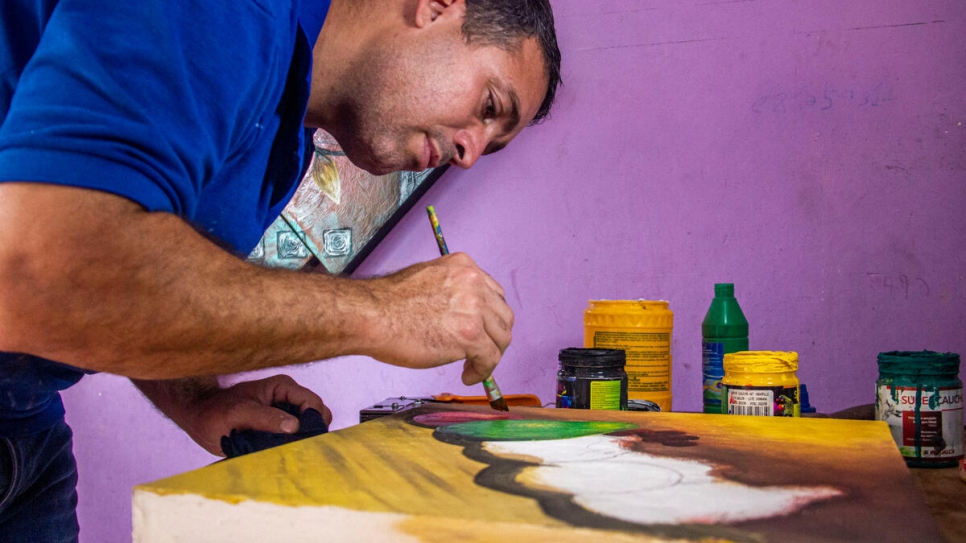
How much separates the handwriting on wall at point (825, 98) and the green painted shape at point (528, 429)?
1019 mm

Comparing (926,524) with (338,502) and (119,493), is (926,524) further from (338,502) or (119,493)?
(119,493)

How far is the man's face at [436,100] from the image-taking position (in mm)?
1175

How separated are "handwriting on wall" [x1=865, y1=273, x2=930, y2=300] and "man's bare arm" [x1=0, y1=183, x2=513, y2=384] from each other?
44.3 inches

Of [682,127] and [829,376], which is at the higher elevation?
[682,127]

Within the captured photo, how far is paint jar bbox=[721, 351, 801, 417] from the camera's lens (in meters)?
1.10

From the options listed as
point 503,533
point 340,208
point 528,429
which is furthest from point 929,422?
point 340,208

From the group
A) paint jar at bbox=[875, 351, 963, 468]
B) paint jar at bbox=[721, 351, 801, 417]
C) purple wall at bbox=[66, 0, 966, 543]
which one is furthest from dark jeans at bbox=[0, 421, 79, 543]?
paint jar at bbox=[875, 351, 963, 468]

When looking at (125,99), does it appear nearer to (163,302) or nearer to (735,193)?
(163,302)

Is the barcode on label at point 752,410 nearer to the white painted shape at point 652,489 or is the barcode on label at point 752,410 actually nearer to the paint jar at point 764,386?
the paint jar at point 764,386

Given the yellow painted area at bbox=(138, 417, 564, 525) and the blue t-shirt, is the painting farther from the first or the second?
the blue t-shirt

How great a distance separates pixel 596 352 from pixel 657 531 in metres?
0.73

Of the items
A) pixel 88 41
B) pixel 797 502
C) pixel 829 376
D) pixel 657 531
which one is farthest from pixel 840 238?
pixel 88 41

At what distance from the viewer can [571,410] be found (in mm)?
1112

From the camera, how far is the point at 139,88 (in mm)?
675
